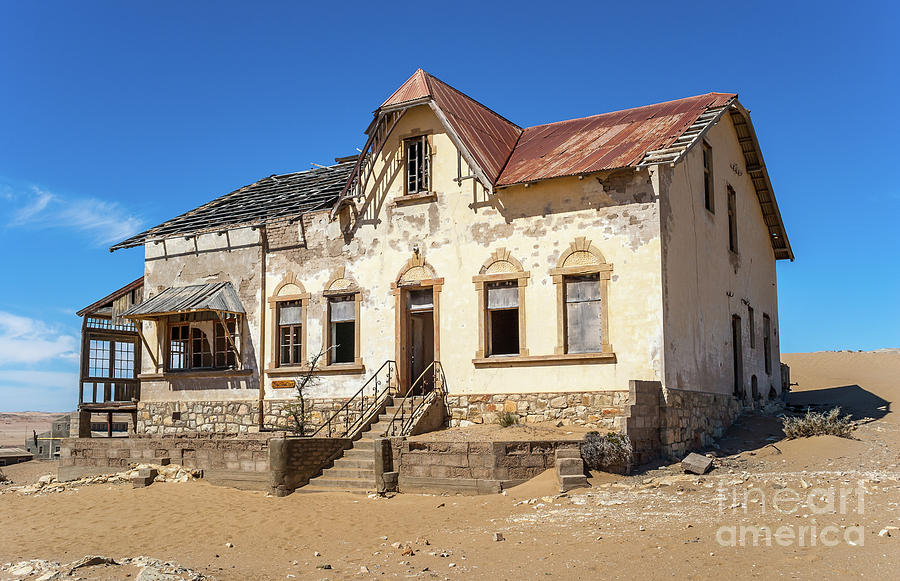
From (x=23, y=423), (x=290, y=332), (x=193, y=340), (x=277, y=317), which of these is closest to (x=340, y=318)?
(x=290, y=332)

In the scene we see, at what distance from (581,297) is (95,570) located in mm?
10845

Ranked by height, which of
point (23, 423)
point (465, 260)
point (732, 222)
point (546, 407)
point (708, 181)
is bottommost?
point (23, 423)

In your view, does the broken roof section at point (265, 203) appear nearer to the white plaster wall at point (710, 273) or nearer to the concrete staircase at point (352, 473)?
the concrete staircase at point (352, 473)

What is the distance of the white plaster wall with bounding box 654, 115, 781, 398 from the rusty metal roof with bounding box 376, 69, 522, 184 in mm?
4310

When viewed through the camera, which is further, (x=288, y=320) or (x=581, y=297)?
(x=288, y=320)

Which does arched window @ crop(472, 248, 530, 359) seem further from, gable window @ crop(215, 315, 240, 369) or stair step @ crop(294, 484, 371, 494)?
gable window @ crop(215, 315, 240, 369)

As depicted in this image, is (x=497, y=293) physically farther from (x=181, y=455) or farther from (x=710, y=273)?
(x=181, y=455)

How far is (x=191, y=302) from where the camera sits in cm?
2198

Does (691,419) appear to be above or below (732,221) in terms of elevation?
below

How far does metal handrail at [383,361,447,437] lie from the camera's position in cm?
1788

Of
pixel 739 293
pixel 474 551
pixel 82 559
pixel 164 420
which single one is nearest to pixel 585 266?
pixel 739 293

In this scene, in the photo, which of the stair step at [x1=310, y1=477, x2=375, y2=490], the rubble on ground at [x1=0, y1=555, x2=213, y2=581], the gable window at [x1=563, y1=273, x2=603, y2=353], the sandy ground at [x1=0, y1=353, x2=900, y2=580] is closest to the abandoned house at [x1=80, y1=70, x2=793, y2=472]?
the gable window at [x1=563, y1=273, x2=603, y2=353]

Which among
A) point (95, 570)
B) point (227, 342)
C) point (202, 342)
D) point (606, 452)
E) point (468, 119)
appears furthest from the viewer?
point (202, 342)

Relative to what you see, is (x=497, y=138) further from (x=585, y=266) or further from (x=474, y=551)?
(x=474, y=551)
